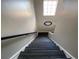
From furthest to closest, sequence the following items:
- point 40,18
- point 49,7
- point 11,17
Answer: point 40,18, point 49,7, point 11,17

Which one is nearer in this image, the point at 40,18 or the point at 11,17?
the point at 11,17

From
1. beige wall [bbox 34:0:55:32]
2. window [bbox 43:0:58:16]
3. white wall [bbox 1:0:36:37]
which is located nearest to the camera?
white wall [bbox 1:0:36:37]

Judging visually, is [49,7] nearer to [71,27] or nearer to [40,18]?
[40,18]

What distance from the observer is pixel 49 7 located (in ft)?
29.8

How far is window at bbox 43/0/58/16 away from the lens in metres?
8.57

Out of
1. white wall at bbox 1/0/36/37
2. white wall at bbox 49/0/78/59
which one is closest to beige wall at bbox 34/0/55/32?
white wall at bbox 1/0/36/37

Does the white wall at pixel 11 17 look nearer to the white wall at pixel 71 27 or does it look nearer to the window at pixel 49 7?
the white wall at pixel 71 27

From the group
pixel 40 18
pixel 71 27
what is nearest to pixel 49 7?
pixel 40 18

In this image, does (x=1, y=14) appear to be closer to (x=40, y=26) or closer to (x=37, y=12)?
(x=37, y=12)

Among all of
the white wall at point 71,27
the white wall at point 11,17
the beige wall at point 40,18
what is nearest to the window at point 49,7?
the beige wall at point 40,18

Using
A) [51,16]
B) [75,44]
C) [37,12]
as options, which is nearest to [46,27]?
[51,16]

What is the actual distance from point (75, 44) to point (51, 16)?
714 cm

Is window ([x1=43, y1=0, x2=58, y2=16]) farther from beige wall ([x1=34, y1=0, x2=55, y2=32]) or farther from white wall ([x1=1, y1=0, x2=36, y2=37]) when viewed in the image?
white wall ([x1=1, y1=0, x2=36, y2=37])

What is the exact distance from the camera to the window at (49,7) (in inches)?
337
